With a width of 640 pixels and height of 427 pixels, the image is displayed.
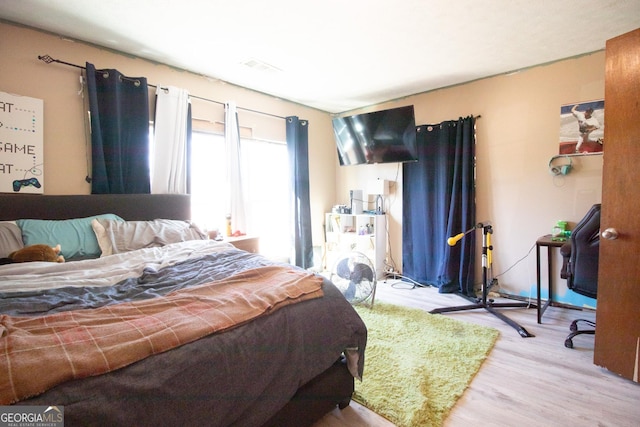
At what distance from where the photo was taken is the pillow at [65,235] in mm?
2018

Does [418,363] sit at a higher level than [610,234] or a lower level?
lower

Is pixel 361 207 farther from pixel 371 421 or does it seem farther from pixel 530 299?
pixel 371 421

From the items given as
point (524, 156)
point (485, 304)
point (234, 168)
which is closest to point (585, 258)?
point (485, 304)

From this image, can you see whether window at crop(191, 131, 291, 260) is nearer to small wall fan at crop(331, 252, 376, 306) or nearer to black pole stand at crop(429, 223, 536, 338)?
small wall fan at crop(331, 252, 376, 306)

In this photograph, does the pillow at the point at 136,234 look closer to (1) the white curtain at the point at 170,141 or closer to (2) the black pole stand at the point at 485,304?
(1) the white curtain at the point at 170,141

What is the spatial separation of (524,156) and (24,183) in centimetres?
445

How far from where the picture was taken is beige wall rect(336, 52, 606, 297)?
9.12 ft

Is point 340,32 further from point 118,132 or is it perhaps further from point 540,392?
point 540,392

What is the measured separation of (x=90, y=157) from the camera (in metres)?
Result: 2.52

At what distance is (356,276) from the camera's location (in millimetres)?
2754

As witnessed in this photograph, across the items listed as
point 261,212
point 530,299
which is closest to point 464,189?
point 530,299

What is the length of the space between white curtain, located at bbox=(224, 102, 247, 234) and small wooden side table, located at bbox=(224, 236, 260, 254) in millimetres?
220

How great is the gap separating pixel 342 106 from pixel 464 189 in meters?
2.09

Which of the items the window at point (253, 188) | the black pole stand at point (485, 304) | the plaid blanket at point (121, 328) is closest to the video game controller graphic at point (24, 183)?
the window at point (253, 188)
